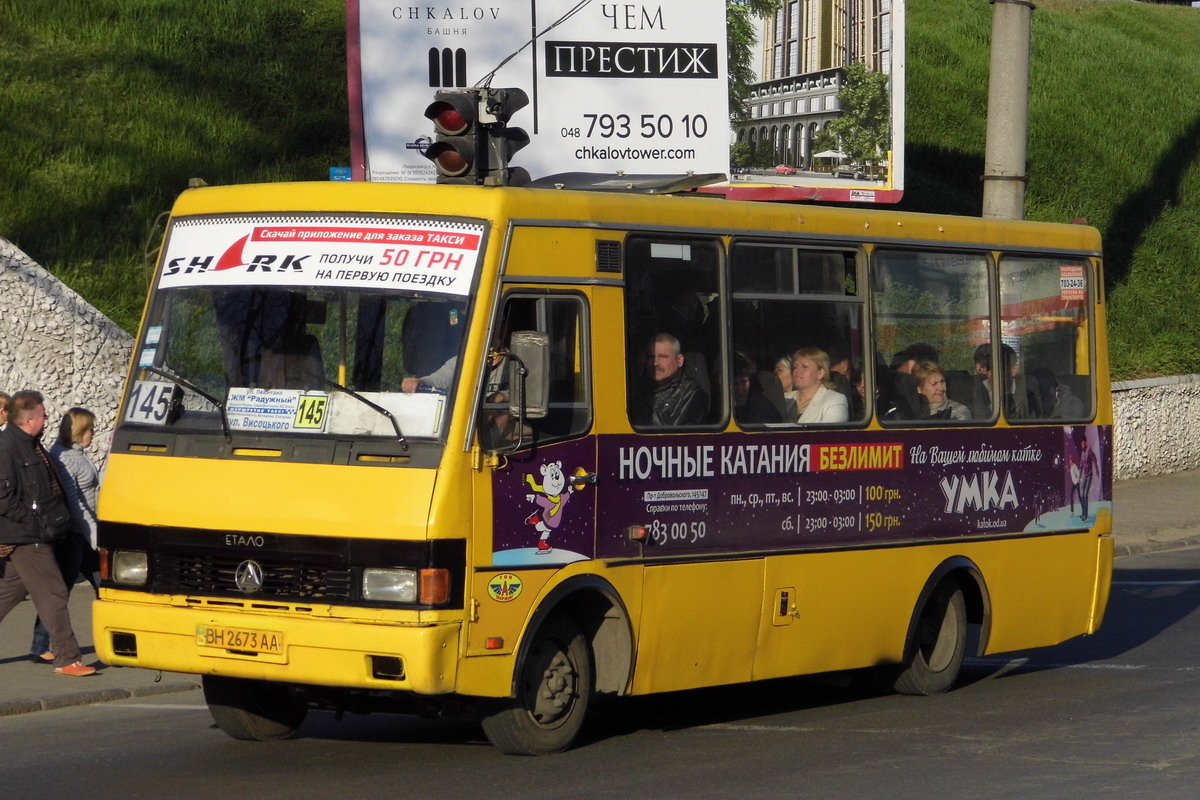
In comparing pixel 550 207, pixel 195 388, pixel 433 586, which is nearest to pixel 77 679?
pixel 195 388

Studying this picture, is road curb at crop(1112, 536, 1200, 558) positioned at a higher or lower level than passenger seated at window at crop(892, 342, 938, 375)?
lower

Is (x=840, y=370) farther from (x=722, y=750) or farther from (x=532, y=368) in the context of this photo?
(x=532, y=368)

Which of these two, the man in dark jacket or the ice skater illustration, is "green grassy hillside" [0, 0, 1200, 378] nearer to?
the man in dark jacket

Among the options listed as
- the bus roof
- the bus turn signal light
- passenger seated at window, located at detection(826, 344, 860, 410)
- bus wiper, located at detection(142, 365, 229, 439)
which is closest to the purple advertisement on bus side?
passenger seated at window, located at detection(826, 344, 860, 410)

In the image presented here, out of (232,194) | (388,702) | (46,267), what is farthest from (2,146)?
(388,702)

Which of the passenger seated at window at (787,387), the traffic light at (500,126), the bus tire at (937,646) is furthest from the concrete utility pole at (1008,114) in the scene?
the traffic light at (500,126)

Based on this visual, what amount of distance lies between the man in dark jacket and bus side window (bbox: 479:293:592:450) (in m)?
3.99

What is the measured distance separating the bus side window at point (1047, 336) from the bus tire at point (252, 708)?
493 centimetres

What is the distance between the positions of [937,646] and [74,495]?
18.1 feet

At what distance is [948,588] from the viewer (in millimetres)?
10914

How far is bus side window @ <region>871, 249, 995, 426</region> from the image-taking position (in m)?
10.4

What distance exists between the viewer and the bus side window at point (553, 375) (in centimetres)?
793

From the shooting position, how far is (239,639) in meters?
7.80

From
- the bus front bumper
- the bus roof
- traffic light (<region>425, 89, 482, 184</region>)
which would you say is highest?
traffic light (<region>425, 89, 482, 184</region>)
